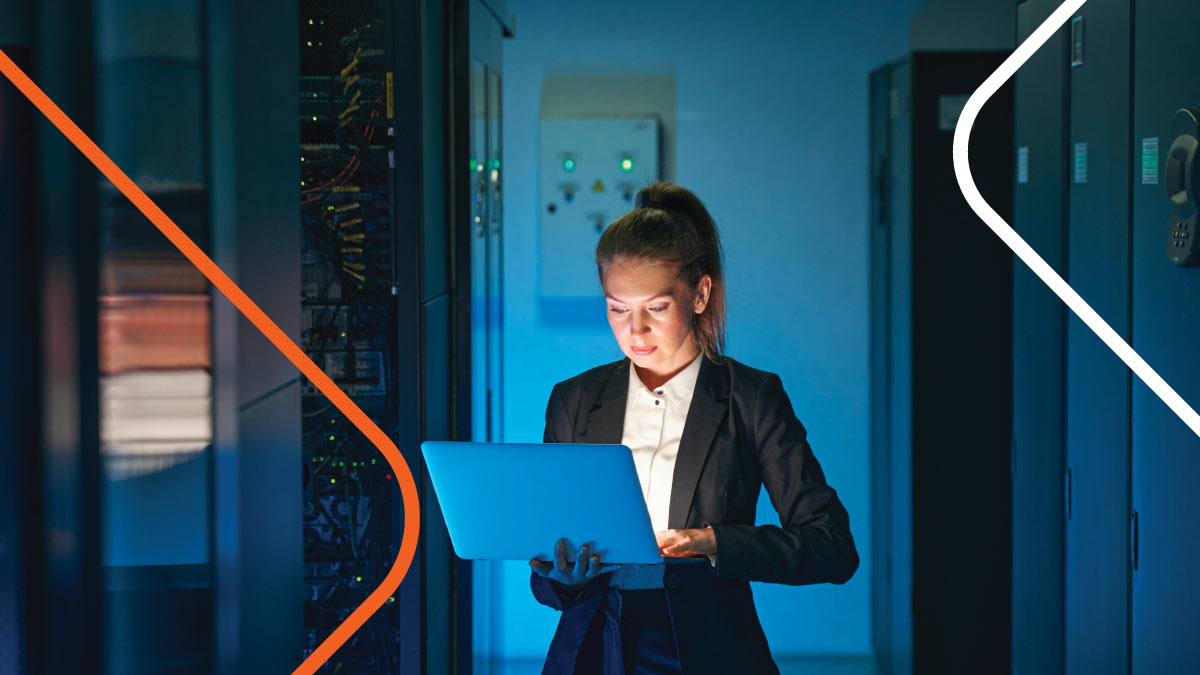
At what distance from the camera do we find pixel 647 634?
193 cm

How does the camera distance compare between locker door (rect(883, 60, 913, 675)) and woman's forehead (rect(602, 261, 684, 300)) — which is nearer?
woman's forehead (rect(602, 261, 684, 300))

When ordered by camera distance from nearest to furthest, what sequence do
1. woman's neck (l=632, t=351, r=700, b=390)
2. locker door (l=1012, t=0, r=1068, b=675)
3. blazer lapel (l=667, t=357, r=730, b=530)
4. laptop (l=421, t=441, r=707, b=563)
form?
laptop (l=421, t=441, r=707, b=563) < blazer lapel (l=667, t=357, r=730, b=530) < woman's neck (l=632, t=351, r=700, b=390) < locker door (l=1012, t=0, r=1068, b=675)

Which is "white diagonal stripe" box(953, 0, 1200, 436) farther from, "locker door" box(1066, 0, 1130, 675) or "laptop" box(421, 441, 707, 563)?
"locker door" box(1066, 0, 1130, 675)

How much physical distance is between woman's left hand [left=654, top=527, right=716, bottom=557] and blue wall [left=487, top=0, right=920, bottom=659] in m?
3.03

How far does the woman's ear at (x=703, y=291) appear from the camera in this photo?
2.14 meters

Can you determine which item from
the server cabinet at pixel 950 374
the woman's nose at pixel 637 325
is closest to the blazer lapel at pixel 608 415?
the woman's nose at pixel 637 325

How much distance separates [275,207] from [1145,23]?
6.28 ft

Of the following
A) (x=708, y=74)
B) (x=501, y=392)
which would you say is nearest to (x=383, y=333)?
(x=501, y=392)

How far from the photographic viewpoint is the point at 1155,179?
257cm

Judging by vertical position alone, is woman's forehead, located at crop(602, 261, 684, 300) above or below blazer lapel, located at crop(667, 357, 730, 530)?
above

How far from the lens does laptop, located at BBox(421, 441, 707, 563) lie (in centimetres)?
173

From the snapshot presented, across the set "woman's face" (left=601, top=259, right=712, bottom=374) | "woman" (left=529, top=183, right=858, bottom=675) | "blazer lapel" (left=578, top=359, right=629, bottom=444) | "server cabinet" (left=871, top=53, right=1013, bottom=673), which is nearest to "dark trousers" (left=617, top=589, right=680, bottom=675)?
"woman" (left=529, top=183, right=858, bottom=675)

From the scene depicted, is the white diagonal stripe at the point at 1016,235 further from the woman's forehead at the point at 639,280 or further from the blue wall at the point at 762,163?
the blue wall at the point at 762,163

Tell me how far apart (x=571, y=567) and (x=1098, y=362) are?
5.66ft
